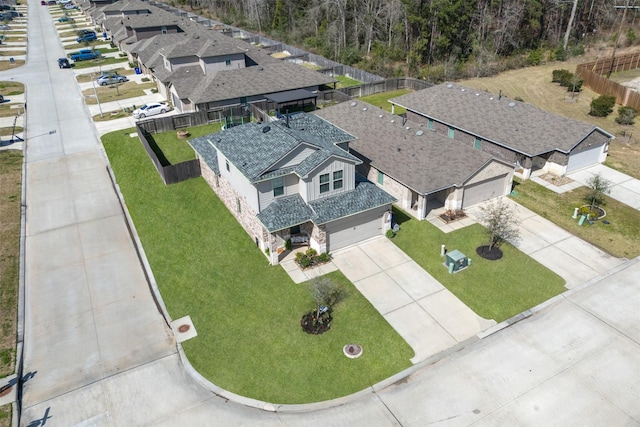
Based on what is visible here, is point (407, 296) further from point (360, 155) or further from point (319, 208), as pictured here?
point (360, 155)

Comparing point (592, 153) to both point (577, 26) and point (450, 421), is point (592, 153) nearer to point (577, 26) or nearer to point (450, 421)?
point (450, 421)

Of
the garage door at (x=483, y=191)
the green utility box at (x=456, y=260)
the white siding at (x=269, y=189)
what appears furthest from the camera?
the garage door at (x=483, y=191)

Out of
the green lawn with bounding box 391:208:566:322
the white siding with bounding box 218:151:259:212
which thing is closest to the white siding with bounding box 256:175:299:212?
the white siding with bounding box 218:151:259:212

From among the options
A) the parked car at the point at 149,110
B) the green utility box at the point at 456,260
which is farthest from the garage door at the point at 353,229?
the parked car at the point at 149,110

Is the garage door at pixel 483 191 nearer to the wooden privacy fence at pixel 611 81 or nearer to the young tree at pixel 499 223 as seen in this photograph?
the young tree at pixel 499 223

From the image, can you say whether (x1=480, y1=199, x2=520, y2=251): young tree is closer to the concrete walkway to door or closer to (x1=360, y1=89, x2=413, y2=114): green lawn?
the concrete walkway to door

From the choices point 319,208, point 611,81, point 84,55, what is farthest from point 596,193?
point 84,55
